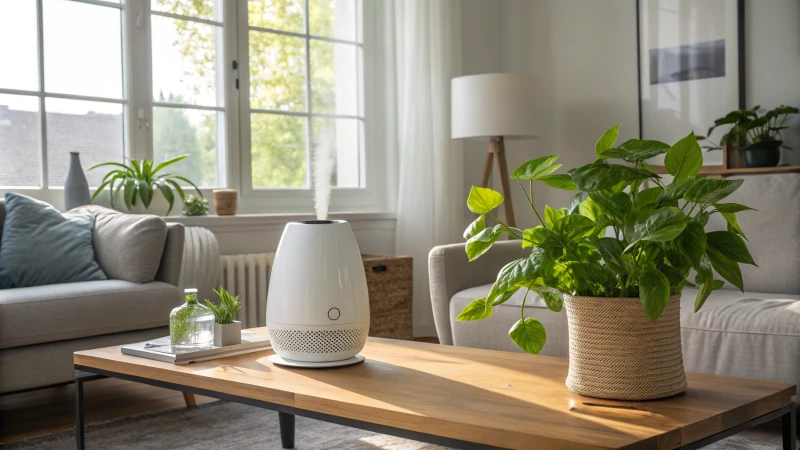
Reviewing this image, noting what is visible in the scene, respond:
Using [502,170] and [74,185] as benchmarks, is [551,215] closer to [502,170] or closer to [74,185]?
[74,185]

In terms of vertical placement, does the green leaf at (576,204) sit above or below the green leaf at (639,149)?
below

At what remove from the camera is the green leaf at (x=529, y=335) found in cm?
135

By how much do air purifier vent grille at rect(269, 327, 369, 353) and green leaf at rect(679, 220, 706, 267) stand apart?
0.71 meters

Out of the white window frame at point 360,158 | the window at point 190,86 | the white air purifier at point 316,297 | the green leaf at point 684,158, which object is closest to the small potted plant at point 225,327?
the white air purifier at point 316,297

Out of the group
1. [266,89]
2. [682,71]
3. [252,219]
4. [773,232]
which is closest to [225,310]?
[773,232]

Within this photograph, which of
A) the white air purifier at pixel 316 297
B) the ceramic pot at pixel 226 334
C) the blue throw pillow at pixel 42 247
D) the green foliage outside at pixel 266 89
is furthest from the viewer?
the green foliage outside at pixel 266 89

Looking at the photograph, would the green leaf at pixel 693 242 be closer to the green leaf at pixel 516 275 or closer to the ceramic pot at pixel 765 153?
the green leaf at pixel 516 275

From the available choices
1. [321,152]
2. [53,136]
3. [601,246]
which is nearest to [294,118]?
Result: [53,136]

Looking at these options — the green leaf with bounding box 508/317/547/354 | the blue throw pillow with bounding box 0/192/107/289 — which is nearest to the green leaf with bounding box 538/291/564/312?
the green leaf with bounding box 508/317/547/354

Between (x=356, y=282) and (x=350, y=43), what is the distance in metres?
3.14

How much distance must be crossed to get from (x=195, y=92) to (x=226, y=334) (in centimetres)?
229

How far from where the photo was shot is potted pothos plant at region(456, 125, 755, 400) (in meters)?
1.17

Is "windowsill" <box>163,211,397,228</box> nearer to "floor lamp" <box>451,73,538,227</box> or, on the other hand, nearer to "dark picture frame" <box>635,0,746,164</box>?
"floor lamp" <box>451,73,538,227</box>

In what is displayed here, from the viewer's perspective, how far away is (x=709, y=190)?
44.9 inches
